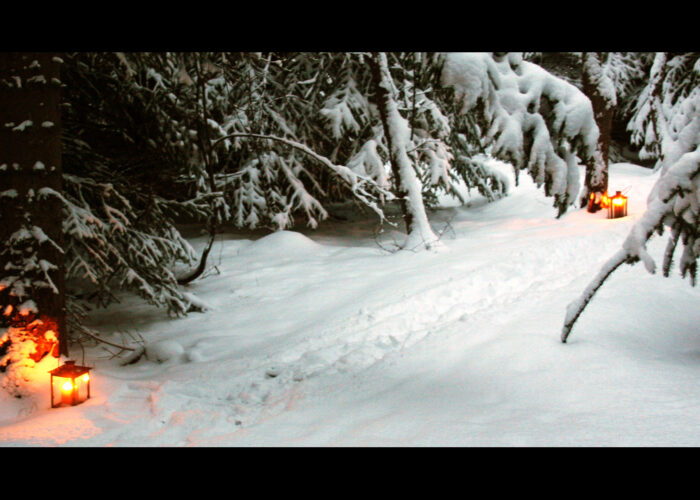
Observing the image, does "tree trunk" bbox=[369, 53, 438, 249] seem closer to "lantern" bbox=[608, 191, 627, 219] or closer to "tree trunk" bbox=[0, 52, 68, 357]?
"lantern" bbox=[608, 191, 627, 219]

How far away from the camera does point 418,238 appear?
31.7ft

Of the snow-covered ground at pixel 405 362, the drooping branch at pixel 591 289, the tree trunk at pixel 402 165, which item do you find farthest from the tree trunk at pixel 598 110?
the drooping branch at pixel 591 289

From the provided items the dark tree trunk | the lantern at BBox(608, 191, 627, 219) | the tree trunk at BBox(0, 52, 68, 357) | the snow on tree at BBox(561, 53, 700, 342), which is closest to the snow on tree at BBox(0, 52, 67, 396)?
the tree trunk at BBox(0, 52, 68, 357)

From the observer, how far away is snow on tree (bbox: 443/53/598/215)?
13.3 feet

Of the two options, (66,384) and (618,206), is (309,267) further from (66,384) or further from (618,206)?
(618,206)

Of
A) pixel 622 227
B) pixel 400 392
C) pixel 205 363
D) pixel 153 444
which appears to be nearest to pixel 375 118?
pixel 622 227

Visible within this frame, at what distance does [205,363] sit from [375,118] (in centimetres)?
726

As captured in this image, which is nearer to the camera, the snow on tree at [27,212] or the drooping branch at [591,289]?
the drooping branch at [591,289]

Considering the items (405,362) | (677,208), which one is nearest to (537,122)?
(677,208)

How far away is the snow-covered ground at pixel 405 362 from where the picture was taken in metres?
3.14

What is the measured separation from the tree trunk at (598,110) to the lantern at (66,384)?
34.9 feet

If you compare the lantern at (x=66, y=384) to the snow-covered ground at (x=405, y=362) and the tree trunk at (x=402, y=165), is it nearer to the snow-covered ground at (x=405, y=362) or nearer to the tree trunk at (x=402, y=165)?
the snow-covered ground at (x=405, y=362)

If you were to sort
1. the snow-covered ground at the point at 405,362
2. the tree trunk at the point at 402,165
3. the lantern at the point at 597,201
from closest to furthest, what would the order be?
the snow-covered ground at the point at 405,362
the tree trunk at the point at 402,165
the lantern at the point at 597,201
